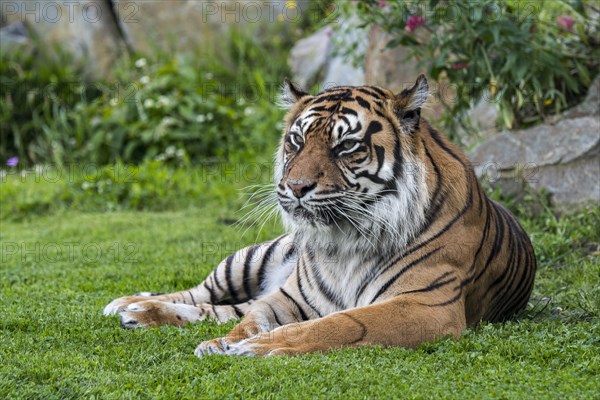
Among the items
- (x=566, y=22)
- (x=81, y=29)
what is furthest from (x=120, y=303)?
(x=81, y=29)

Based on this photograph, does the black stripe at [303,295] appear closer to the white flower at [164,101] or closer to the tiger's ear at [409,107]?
the tiger's ear at [409,107]

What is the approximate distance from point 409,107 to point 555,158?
2992 millimetres

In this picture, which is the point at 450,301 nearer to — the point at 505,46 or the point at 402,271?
the point at 402,271

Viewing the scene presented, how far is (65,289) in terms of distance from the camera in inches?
232

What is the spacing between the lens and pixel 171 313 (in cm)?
503

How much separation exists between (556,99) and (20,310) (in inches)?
191

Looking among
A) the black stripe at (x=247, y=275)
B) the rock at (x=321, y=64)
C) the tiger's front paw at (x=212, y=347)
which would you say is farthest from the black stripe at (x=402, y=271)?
the rock at (x=321, y=64)

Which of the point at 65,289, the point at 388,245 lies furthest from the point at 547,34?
the point at 65,289

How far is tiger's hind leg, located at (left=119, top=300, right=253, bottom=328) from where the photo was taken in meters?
4.87

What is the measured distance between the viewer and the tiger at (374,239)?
4.21m

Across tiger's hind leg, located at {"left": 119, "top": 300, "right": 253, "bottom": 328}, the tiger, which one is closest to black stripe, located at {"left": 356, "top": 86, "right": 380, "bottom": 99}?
the tiger

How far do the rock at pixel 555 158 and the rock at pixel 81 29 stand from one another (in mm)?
7271

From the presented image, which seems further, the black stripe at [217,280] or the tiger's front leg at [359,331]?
the black stripe at [217,280]

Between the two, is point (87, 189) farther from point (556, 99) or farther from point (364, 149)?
point (364, 149)
